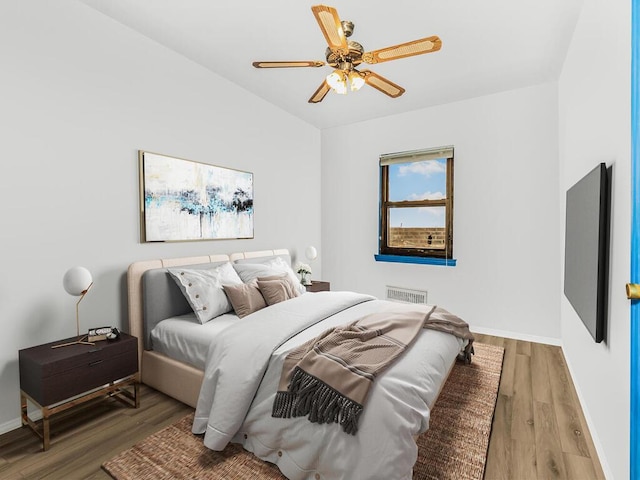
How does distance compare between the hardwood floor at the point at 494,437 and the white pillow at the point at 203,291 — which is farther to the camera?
the white pillow at the point at 203,291

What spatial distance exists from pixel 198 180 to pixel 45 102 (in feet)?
3.99

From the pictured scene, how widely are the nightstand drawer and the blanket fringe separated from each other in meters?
1.17

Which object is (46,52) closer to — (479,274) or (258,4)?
(258,4)

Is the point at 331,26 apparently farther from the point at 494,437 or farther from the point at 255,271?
the point at 494,437

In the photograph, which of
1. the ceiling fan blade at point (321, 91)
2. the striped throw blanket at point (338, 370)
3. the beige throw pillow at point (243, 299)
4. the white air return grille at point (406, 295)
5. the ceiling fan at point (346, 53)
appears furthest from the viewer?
the white air return grille at point (406, 295)

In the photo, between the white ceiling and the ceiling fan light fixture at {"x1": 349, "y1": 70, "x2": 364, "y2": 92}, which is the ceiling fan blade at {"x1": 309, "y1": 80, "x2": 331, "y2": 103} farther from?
the white ceiling

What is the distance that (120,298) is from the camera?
2.61 m

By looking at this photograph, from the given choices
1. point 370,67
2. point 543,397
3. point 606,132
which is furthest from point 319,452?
point 370,67

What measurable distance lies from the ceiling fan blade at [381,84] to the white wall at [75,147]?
5.60ft

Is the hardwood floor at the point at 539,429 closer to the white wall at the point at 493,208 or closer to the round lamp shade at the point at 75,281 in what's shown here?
the white wall at the point at 493,208

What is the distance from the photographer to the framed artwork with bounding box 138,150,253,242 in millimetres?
2773

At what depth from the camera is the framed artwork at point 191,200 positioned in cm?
277

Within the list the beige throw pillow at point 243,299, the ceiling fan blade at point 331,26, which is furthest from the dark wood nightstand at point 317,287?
the ceiling fan blade at point 331,26

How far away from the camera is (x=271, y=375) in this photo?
6.00 ft
